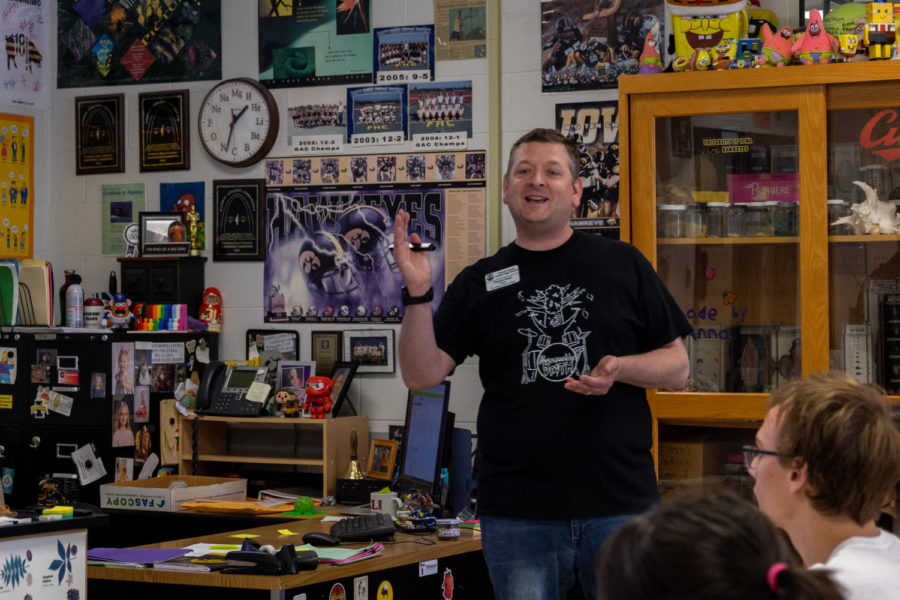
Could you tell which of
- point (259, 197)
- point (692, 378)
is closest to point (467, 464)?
point (692, 378)

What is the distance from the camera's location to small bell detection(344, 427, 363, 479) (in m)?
4.27

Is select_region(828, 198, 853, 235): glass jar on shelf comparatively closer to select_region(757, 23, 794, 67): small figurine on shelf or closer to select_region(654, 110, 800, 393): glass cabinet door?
select_region(654, 110, 800, 393): glass cabinet door

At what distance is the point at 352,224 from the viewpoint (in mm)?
4633

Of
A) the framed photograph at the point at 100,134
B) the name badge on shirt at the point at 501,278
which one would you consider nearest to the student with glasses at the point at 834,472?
the name badge on shirt at the point at 501,278

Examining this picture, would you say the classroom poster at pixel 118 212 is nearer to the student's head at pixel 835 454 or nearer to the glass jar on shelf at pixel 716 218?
the glass jar on shelf at pixel 716 218

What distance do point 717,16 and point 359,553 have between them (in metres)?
2.07

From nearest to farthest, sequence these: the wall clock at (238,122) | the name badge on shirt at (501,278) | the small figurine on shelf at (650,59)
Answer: the name badge on shirt at (501,278)
the small figurine on shelf at (650,59)
the wall clock at (238,122)

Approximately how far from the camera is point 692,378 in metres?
3.78

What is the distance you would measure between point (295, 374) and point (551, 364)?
221cm

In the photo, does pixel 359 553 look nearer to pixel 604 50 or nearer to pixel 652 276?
pixel 652 276

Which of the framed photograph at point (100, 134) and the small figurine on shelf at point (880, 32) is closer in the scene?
the small figurine on shelf at point (880, 32)

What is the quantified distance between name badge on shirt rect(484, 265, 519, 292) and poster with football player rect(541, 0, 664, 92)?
1.90m

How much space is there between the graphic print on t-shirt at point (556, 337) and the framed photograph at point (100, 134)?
3.07 m

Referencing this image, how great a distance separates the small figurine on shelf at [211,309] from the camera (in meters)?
4.75
